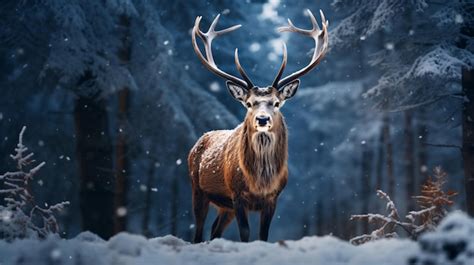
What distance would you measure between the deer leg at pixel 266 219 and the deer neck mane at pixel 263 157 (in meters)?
0.17

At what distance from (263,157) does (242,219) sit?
2.37 ft

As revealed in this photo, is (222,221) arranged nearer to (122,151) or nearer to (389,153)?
(122,151)

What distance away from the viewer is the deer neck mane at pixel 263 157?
642 cm

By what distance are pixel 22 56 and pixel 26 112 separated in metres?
1.75

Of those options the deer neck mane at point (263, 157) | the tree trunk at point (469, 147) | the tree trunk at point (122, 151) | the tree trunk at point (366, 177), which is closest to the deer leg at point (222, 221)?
the deer neck mane at point (263, 157)

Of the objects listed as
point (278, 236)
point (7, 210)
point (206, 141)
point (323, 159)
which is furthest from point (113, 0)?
point (278, 236)

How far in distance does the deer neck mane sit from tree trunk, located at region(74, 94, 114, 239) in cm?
449

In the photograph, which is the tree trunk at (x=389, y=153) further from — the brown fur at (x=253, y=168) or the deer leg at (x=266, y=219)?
the deer leg at (x=266, y=219)

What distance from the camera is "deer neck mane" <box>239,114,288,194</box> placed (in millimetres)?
6422

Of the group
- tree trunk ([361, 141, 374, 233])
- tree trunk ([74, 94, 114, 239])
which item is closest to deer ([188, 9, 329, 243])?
tree trunk ([74, 94, 114, 239])

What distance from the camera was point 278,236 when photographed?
103ft

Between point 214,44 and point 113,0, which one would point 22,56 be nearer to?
point 113,0

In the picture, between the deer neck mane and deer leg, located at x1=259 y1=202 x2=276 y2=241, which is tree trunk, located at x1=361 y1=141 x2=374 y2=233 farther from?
deer leg, located at x1=259 y1=202 x2=276 y2=241

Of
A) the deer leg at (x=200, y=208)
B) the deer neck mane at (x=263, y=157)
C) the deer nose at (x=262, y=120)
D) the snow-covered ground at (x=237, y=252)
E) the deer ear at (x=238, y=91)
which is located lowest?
the snow-covered ground at (x=237, y=252)
